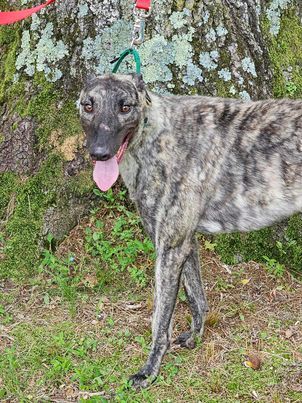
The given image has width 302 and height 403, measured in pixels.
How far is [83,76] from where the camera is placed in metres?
5.65

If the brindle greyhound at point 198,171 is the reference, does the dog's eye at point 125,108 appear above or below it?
above

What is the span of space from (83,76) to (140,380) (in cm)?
240

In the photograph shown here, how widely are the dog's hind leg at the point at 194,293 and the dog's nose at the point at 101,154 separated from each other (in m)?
1.28

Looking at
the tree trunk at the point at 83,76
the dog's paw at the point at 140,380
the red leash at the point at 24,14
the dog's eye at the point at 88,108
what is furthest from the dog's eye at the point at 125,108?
the dog's paw at the point at 140,380

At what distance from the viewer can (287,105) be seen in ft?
16.1

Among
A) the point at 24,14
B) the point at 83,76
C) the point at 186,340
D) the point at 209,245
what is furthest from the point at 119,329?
the point at 24,14

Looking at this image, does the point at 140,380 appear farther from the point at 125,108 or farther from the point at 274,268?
the point at 125,108

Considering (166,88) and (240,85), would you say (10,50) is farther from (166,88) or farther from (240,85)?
(240,85)

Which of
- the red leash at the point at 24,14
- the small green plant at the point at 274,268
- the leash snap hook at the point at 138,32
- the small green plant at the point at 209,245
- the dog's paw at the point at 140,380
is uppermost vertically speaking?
the red leash at the point at 24,14

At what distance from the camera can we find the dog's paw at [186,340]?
5.14 meters

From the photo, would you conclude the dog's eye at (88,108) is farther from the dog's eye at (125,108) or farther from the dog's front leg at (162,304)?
the dog's front leg at (162,304)

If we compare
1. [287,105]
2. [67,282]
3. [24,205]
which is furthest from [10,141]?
[287,105]

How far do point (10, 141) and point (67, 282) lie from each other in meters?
1.26

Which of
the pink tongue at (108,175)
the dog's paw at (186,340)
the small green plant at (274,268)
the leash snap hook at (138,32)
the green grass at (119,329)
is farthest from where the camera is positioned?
the small green plant at (274,268)
